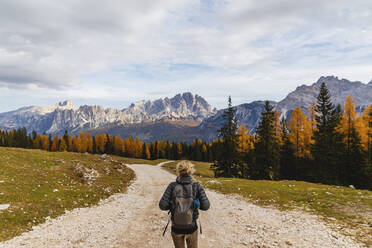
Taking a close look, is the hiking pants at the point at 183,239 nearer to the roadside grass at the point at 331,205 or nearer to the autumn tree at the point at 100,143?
the roadside grass at the point at 331,205

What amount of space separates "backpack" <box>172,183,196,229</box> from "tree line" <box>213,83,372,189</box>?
40.2m

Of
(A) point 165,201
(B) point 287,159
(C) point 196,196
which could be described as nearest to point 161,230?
(A) point 165,201

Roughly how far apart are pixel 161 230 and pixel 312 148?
4288 cm

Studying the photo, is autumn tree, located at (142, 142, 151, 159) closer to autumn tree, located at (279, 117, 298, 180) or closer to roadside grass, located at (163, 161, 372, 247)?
autumn tree, located at (279, 117, 298, 180)

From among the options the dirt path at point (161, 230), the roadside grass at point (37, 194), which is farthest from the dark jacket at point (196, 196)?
the roadside grass at point (37, 194)

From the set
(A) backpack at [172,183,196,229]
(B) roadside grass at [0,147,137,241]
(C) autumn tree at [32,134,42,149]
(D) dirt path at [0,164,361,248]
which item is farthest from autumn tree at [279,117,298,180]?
(C) autumn tree at [32,134,42,149]

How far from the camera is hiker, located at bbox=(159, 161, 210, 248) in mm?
6719

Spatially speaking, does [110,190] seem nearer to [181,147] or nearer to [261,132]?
[261,132]

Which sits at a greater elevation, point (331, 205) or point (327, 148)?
point (327, 148)

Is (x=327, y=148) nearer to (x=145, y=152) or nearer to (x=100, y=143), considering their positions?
(x=145, y=152)

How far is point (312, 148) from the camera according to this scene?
45.5 metres

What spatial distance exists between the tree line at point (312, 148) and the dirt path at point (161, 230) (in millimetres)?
28408

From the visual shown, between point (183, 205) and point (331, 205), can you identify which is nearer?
point (183, 205)

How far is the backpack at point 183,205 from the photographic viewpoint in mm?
6691
